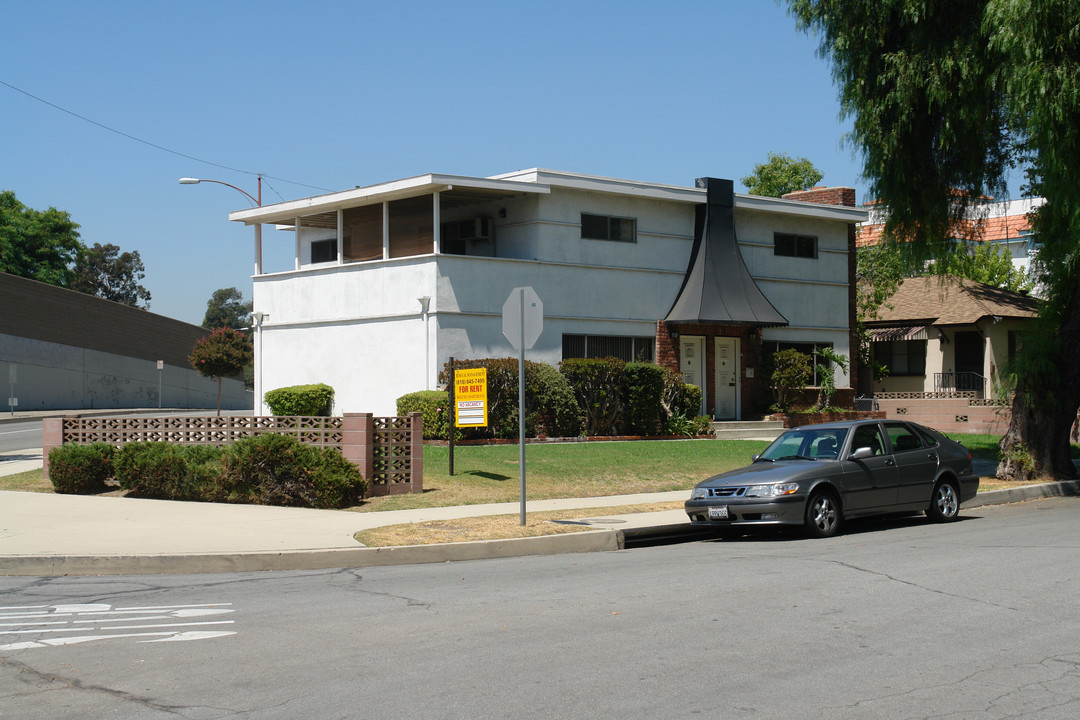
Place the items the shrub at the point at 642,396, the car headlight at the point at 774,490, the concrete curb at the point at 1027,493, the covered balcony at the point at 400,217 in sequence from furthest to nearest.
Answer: the shrub at the point at 642,396 → the covered balcony at the point at 400,217 → the concrete curb at the point at 1027,493 → the car headlight at the point at 774,490

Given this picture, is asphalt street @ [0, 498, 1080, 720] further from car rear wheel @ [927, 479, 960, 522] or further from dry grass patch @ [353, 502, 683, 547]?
car rear wheel @ [927, 479, 960, 522]

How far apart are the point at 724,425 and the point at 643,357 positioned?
9.70 ft

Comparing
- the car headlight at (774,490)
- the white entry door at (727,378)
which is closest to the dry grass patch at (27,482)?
the car headlight at (774,490)

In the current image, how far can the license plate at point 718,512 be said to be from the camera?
12820 millimetres

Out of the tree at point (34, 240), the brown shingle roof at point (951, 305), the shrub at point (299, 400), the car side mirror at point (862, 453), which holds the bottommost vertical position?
the car side mirror at point (862, 453)

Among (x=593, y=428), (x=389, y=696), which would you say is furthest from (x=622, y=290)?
(x=389, y=696)

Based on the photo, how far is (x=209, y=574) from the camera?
1096cm

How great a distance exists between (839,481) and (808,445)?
2.73ft

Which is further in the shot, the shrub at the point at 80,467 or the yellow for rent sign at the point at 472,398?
the yellow for rent sign at the point at 472,398

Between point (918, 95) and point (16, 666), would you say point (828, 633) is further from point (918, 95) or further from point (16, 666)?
point (918, 95)

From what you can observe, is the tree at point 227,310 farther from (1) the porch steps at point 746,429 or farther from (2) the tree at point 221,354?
(1) the porch steps at point 746,429

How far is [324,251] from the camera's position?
30500 millimetres

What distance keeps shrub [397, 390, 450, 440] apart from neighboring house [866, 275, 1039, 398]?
1869cm

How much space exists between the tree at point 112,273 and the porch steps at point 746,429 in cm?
9023
